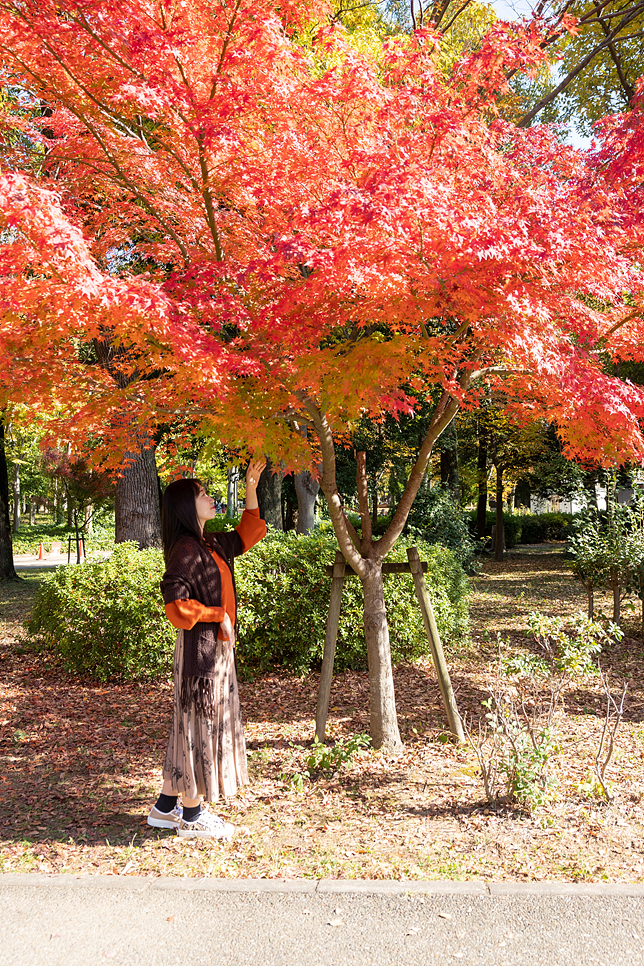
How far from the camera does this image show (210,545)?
4.13m

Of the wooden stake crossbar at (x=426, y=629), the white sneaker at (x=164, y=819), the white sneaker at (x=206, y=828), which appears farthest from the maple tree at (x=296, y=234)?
the white sneaker at (x=164, y=819)

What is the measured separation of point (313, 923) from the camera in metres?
3.04

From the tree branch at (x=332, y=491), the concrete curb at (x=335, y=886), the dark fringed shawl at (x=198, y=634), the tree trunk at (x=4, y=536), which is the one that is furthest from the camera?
the tree trunk at (x=4, y=536)

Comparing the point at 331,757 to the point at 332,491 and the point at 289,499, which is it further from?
the point at 289,499

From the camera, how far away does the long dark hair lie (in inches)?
154

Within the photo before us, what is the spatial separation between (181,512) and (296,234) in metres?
1.92

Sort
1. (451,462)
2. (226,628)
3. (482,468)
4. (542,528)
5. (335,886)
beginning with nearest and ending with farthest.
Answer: (335,886), (226,628), (451,462), (482,468), (542,528)

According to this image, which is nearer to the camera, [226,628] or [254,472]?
[226,628]

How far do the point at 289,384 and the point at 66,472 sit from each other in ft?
63.1

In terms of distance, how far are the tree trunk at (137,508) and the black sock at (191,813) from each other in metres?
7.17

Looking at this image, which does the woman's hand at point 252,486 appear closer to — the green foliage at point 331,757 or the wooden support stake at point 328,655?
the wooden support stake at point 328,655

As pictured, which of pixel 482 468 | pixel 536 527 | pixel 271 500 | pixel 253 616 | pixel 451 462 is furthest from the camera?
pixel 536 527

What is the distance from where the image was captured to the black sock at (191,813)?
3.92 metres

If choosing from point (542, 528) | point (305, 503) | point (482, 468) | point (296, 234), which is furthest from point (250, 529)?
point (542, 528)
